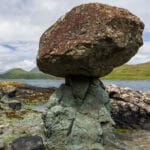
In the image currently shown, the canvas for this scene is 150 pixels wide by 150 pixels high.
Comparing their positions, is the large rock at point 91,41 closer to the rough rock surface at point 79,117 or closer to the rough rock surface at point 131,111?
the rough rock surface at point 79,117

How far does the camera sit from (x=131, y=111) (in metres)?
34.3

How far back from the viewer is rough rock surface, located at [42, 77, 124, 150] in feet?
83.1

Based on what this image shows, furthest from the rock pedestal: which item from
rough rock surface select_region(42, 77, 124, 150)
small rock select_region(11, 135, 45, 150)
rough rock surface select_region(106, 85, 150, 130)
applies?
rough rock surface select_region(106, 85, 150, 130)

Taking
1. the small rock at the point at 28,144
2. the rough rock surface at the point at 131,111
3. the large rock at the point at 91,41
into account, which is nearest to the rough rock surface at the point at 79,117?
the large rock at the point at 91,41

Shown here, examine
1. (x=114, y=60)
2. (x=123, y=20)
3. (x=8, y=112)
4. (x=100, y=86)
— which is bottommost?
(x=8, y=112)

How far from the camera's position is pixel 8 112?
42000mm

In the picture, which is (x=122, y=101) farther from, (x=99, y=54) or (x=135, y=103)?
(x=99, y=54)

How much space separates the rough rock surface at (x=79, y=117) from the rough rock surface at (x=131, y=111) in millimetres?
7025

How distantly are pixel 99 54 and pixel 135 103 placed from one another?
11.9 metres

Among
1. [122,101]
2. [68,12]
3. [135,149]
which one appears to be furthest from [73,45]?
[122,101]

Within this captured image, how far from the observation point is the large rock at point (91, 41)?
23.8 metres

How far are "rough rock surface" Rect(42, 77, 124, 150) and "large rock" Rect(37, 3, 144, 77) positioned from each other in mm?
1407

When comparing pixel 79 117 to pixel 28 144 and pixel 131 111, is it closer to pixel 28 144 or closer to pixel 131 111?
pixel 28 144

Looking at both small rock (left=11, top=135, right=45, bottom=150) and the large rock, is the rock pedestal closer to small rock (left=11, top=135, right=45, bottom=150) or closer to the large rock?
the large rock
